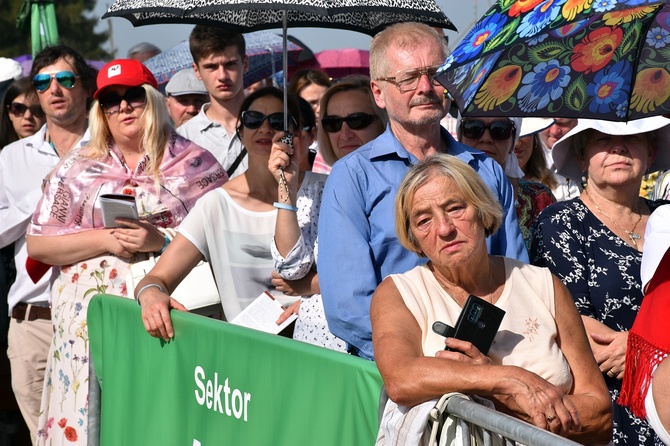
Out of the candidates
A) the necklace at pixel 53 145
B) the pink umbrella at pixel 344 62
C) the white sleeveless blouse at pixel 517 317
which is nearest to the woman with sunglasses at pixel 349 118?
the necklace at pixel 53 145

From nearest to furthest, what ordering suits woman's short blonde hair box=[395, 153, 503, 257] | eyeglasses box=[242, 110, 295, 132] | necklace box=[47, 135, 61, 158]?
woman's short blonde hair box=[395, 153, 503, 257]
eyeglasses box=[242, 110, 295, 132]
necklace box=[47, 135, 61, 158]

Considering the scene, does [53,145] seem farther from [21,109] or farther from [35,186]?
[21,109]

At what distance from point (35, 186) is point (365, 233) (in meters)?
3.26

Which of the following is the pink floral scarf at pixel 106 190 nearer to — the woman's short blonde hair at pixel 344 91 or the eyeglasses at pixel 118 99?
Answer: the eyeglasses at pixel 118 99

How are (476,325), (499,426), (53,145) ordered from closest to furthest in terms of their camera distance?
(499,426) < (476,325) < (53,145)

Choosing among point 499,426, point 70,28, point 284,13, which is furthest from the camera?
point 70,28

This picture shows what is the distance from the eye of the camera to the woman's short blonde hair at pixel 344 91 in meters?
5.80

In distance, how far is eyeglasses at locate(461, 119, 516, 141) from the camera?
18.8 feet

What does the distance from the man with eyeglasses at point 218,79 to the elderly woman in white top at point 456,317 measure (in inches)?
147

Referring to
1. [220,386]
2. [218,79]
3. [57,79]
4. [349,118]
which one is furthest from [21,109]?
[220,386]

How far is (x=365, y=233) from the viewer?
4.16 metres

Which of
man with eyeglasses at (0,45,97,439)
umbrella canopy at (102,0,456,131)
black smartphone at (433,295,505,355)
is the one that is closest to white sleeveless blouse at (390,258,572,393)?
black smartphone at (433,295,505,355)

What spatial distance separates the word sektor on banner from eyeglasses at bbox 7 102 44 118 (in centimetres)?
399

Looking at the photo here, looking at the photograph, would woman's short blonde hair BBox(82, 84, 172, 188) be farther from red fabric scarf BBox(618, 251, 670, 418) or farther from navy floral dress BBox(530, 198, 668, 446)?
red fabric scarf BBox(618, 251, 670, 418)
